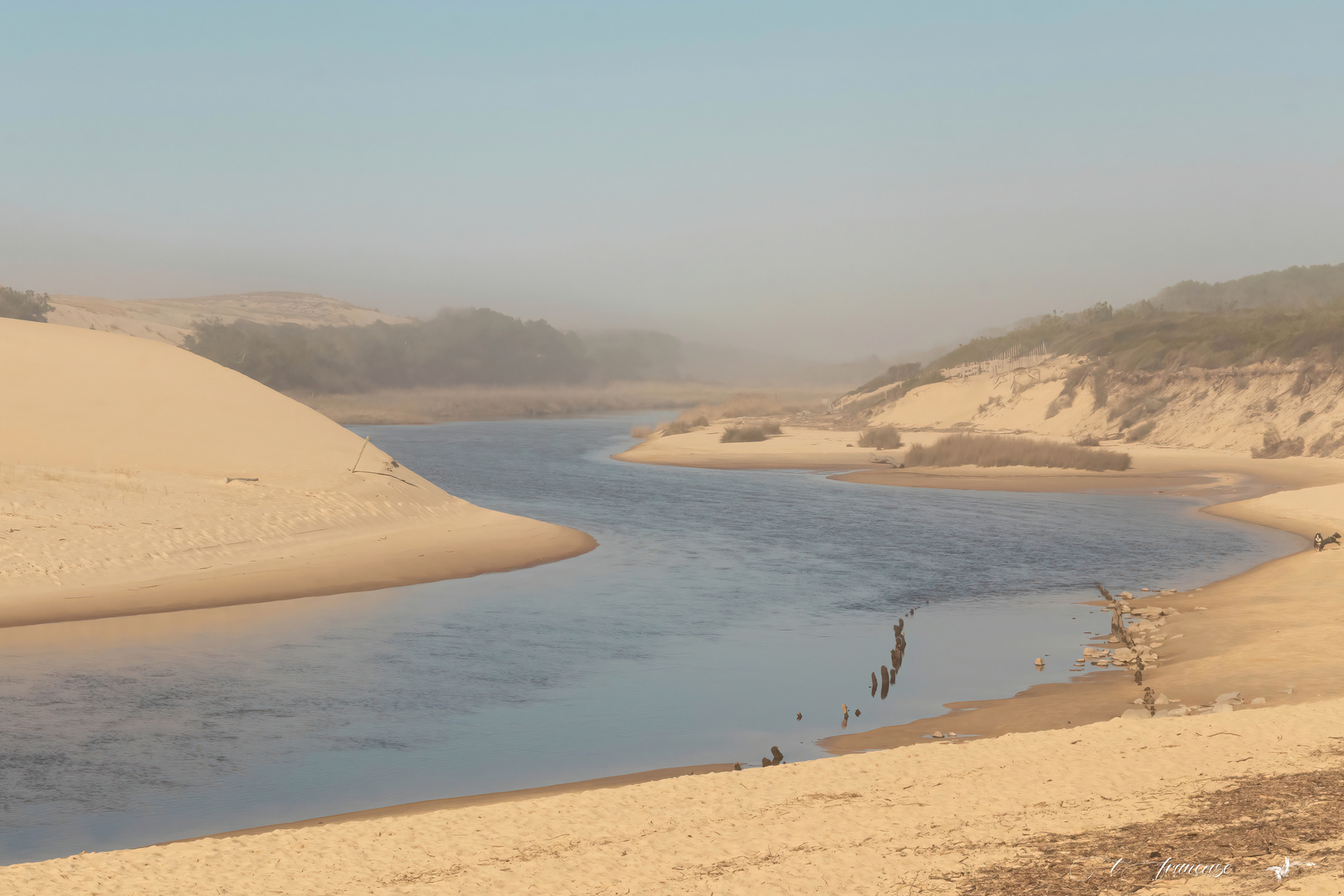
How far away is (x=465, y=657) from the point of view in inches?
632

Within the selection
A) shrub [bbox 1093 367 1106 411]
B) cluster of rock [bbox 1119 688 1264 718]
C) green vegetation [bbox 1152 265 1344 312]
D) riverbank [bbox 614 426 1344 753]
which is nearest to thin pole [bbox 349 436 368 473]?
riverbank [bbox 614 426 1344 753]

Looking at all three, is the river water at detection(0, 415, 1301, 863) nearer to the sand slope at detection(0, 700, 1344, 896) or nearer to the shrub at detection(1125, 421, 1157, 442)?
the sand slope at detection(0, 700, 1344, 896)

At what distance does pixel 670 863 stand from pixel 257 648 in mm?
10554

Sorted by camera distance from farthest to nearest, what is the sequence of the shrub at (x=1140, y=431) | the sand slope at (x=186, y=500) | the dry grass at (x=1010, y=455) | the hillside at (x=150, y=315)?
the hillside at (x=150, y=315)
the shrub at (x=1140, y=431)
the dry grass at (x=1010, y=455)
the sand slope at (x=186, y=500)

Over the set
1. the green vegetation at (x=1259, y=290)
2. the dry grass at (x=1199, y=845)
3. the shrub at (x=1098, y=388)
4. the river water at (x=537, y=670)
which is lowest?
the river water at (x=537, y=670)

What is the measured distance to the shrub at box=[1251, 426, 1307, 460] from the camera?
48.7m

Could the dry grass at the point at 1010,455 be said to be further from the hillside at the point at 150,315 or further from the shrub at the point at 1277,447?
the hillside at the point at 150,315

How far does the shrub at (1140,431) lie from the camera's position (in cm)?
5825

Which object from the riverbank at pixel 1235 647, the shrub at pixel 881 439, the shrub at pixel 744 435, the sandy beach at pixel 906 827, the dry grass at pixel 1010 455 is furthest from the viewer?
the shrub at pixel 744 435

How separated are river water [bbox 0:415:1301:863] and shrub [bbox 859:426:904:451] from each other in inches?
1139

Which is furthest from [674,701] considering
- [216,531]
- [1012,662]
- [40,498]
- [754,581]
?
[40,498]

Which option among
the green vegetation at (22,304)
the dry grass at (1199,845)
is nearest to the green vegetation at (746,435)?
the dry grass at (1199,845)

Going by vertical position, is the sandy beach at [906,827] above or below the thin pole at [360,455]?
below

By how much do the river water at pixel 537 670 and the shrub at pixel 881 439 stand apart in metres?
28.9
